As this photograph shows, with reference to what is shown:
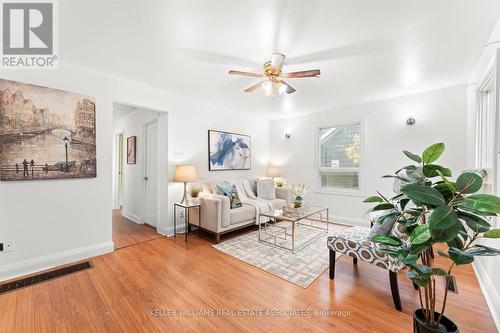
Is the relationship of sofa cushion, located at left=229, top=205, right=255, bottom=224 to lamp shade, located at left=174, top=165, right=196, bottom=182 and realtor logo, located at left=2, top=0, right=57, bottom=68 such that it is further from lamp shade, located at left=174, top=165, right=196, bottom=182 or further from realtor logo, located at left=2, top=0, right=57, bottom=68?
realtor logo, located at left=2, top=0, right=57, bottom=68

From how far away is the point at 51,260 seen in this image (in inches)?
96.2

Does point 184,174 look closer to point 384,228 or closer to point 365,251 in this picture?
point 365,251

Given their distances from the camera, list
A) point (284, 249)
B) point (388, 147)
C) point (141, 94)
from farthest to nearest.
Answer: point (388, 147)
point (141, 94)
point (284, 249)

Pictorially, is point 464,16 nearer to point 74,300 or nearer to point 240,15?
point 240,15

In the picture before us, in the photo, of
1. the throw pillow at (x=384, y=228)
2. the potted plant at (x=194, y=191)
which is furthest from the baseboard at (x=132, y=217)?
the throw pillow at (x=384, y=228)

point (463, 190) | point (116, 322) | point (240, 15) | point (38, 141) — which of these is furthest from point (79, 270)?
point (463, 190)

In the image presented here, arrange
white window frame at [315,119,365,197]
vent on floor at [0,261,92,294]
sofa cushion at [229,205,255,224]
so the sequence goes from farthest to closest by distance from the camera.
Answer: white window frame at [315,119,365,197] < sofa cushion at [229,205,255,224] < vent on floor at [0,261,92,294]

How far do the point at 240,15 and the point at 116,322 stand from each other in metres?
2.65

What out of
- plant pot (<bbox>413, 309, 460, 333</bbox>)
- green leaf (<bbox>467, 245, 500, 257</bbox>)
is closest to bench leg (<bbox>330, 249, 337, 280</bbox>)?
plant pot (<bbox>413, 309, 460, 333</bbox>)

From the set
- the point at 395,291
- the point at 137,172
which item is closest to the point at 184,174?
the point at 137,172

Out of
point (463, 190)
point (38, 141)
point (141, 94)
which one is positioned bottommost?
point (463, 190)

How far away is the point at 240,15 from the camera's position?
1.74 meters

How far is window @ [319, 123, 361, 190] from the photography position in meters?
4.34

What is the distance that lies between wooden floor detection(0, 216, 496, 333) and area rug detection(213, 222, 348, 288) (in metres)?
0.11
